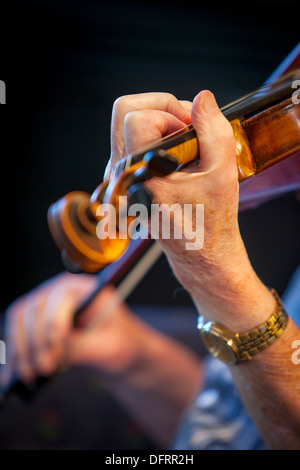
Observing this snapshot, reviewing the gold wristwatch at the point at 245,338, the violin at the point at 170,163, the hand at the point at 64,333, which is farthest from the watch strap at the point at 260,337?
the hand at the point at 64,333

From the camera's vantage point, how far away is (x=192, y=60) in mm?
1487

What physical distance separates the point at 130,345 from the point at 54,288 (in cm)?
31

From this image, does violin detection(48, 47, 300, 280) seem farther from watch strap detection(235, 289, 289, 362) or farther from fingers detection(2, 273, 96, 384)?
fingers detection(2, 273, 96, 384)

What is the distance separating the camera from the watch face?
1.45 ft

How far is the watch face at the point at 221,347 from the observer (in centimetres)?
44

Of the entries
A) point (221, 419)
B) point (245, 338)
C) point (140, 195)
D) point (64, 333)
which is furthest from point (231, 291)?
point (64, 333)

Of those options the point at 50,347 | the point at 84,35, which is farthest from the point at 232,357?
the point at 84,35

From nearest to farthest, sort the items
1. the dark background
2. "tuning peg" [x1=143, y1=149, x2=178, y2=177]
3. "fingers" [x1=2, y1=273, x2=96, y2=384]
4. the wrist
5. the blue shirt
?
1. "tuning peg" [x1=143, y1=149, x2=178, y2=177]
2. the wrist
3. the blue shirt
4. "fingers" [x1=2, y1=273, x2=96, y2=384]
5. the dark background

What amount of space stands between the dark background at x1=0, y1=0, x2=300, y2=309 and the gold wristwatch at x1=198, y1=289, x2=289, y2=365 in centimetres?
97

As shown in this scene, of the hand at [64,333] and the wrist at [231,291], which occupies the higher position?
the wrist at [231,291]

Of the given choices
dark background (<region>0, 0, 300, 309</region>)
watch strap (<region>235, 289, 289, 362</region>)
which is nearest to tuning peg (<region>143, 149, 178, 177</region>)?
watch strap (<region>235, 289, 289, 362</region>)

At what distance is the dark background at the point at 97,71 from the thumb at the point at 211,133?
1.07 meters

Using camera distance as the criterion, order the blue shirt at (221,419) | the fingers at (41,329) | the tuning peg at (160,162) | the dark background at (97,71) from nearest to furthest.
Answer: the tuning peg at (160,162) < the blue shirt at (221,419) < the fingers at (41,329) < the dark background at (97,71)

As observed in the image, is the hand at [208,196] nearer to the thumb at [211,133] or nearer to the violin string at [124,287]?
the thumb at [211,133]
